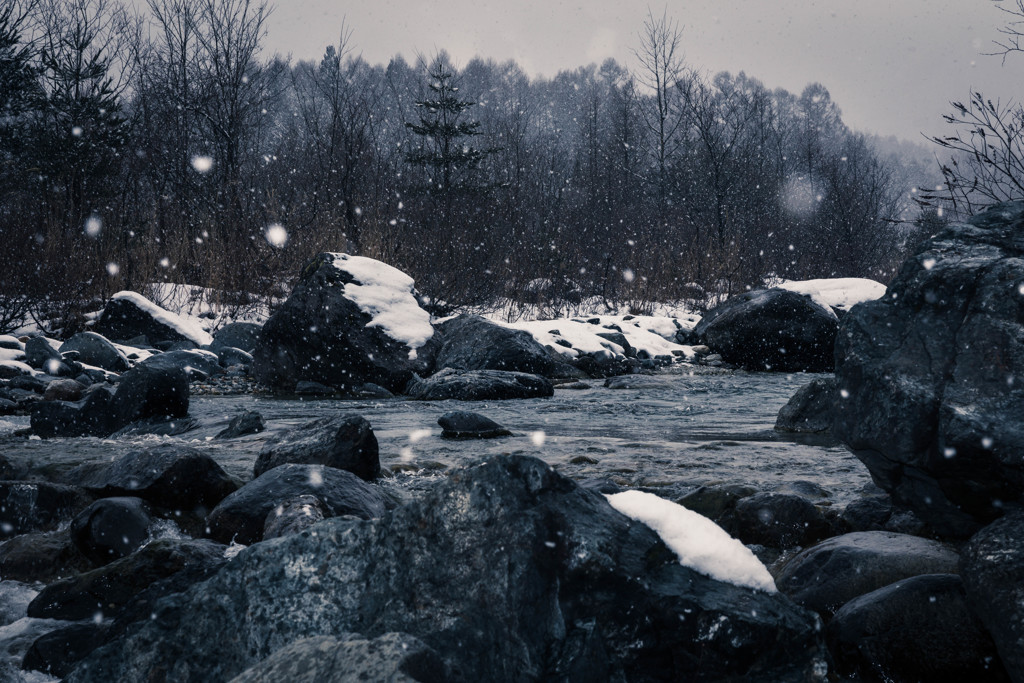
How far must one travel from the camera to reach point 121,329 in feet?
38.0

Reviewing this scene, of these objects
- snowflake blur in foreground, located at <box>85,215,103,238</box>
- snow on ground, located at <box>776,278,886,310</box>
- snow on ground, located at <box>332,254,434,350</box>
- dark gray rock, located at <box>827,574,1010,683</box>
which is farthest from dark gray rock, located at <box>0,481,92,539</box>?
snowflake blur in foreground, located at <box>85,215,103,238</box>

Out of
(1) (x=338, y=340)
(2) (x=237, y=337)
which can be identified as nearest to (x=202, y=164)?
(2) (x=237, y=337)

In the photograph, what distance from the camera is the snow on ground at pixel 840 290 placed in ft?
43.0

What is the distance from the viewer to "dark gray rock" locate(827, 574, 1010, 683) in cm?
205

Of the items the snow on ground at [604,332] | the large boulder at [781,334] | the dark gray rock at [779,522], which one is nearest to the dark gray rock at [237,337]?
the snow on ground at [604,332]

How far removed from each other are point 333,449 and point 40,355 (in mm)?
6582

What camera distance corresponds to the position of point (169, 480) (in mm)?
3730

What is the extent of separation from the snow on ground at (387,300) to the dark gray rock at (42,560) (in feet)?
21.1

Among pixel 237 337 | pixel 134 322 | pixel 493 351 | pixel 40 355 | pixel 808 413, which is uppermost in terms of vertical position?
pixel 134 322

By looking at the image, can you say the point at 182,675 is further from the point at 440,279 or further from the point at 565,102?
the point at 565,102

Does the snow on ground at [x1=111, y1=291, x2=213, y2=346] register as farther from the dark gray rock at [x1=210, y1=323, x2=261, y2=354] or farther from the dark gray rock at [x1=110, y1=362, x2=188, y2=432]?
the dark gray rock at [x1=110, y1=362, x2=188, y2=432]

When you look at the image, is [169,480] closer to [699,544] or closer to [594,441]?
[699,544]

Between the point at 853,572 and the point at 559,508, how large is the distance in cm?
119

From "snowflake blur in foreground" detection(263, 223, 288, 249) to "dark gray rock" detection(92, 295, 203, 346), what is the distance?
142 inches
